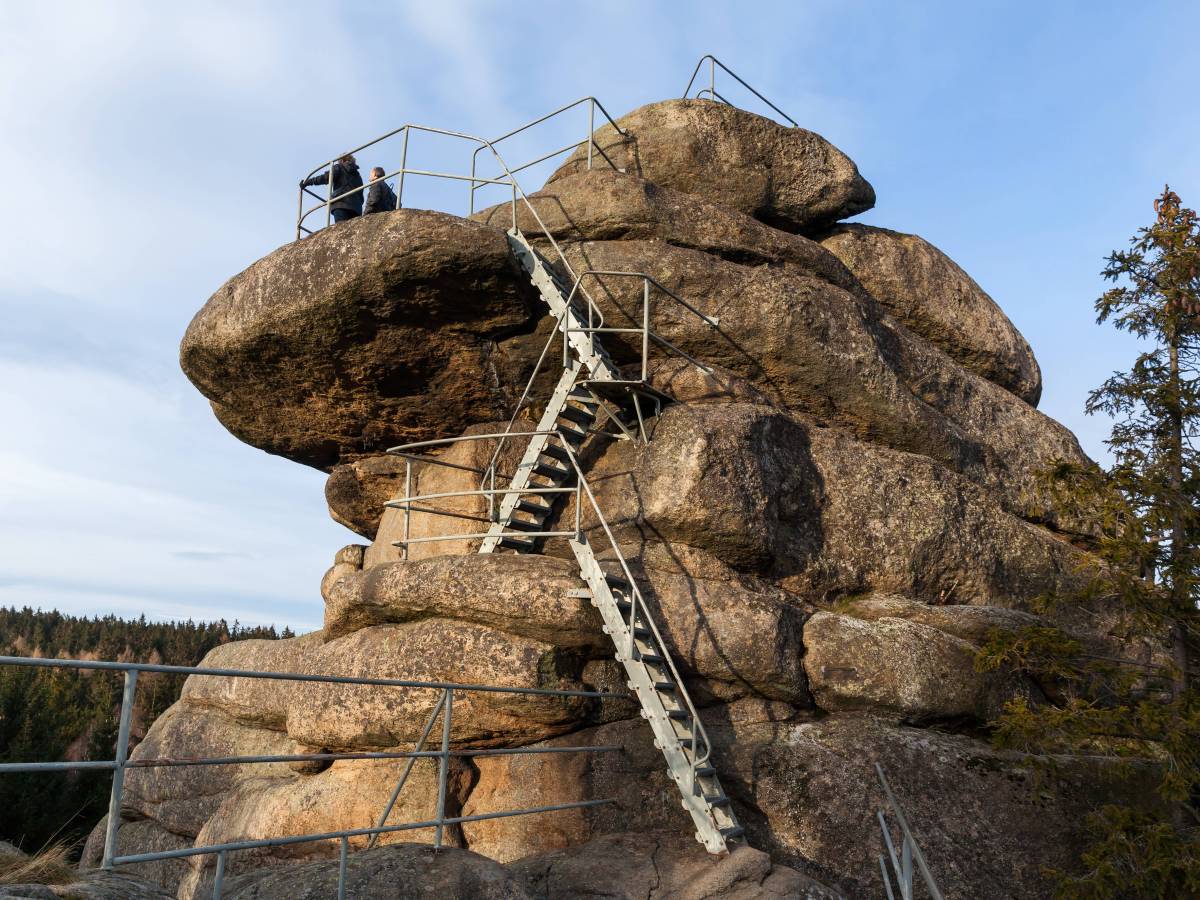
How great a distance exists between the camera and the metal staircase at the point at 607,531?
473 inches

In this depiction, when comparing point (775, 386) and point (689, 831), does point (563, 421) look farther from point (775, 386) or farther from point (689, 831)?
point (689, 831)

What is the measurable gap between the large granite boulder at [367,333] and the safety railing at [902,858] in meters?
8.81

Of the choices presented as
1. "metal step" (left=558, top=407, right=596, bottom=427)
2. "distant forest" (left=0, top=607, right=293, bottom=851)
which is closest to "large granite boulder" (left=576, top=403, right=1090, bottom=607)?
"metal step" (left=558, top=407, right=596, bottom=427)

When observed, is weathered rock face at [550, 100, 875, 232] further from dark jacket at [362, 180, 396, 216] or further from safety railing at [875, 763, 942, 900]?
safety railing at [875, 763, 942, 900]

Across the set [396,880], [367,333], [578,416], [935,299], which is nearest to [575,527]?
[578,416]

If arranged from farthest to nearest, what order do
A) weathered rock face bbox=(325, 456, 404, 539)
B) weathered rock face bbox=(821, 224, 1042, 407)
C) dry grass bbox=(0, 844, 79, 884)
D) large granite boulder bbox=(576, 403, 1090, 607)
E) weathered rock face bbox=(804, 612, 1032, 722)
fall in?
weathered rock face bbox=(821, 224, 1042, 407) < weathered rock face bbox=(325, 456, 404, 539) < large granite boulder bbox=(576, 403, 1090, 607) < weathered rock face bbox=(804, 612, 1032, 722) < dry grass bbox=(0, 844, 79, 884)

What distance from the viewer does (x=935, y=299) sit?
70.5ft

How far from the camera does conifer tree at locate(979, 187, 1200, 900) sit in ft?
39.4

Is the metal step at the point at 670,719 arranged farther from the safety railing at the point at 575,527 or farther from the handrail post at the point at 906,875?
the handrail post at the point at 906,875

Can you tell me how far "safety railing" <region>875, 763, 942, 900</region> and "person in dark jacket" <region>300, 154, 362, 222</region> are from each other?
12.4 meters

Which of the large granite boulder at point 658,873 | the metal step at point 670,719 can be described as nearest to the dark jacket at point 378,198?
the metal step at point 670,719

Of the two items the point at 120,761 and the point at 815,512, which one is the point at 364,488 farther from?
the point at 120,761

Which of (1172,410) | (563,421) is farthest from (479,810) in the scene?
(1172,410)

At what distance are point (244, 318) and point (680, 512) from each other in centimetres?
778
